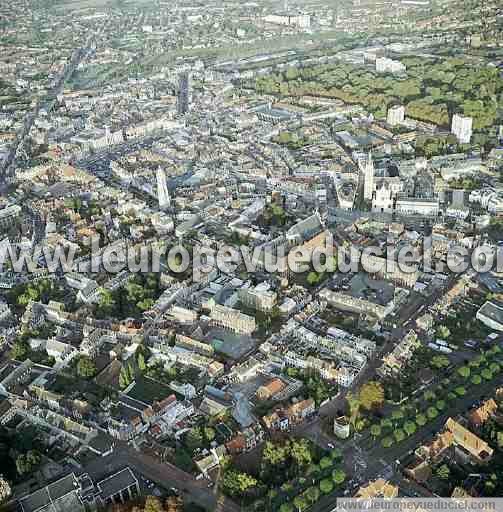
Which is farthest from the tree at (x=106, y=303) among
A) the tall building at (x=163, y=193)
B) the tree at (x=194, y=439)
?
the tall building at (x=163, y=193)

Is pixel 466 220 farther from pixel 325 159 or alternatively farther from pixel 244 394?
pixel 244 394

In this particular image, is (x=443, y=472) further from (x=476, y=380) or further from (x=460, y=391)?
(x=476, y=380)

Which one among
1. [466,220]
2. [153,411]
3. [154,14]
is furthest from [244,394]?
[154,14]

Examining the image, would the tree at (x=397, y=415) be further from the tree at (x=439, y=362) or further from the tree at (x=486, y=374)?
the tree at (x=486, y=374)

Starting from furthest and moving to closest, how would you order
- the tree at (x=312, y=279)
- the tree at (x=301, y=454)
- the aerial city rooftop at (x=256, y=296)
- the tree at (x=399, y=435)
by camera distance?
the tree at (x=312, y=279)
the tree at (x=399, y=435)
the aerial city rooftop at (x=256, y=296)
the tree at (x=301, y=454)

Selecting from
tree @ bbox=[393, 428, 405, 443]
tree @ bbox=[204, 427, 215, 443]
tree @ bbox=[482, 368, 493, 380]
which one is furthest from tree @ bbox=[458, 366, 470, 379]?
tree @ bbox=[204, 427, 215, 443]
